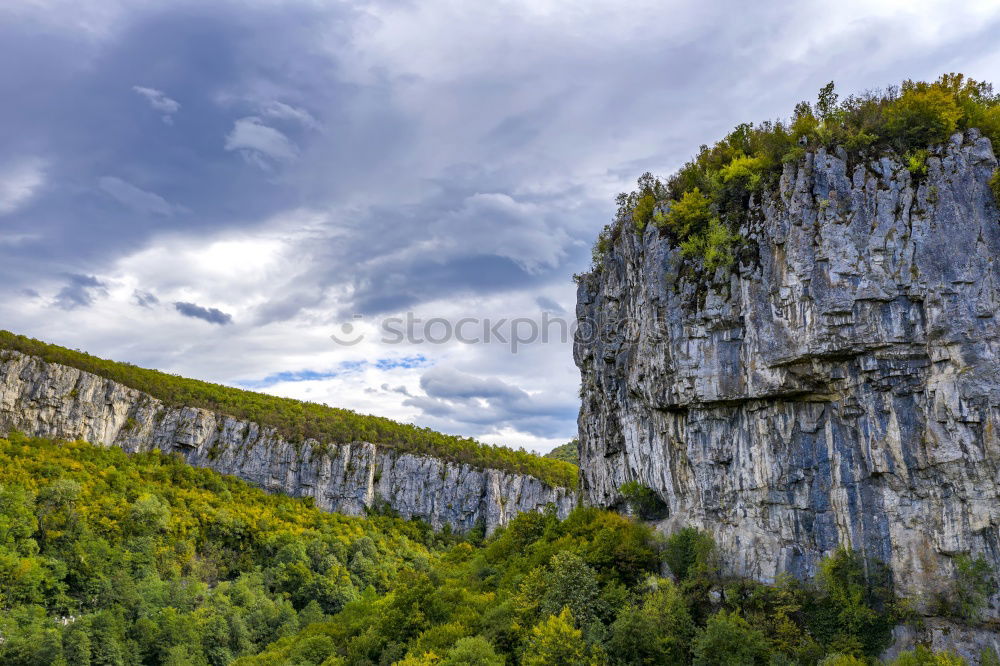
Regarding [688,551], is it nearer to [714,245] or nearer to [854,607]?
[854,607]

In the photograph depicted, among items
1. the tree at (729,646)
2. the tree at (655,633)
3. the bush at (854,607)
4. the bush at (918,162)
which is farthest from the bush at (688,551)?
the bush at (918,162)

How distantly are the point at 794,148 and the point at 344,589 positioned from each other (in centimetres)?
5067

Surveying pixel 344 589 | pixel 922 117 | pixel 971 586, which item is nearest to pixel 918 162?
pixel 922 117

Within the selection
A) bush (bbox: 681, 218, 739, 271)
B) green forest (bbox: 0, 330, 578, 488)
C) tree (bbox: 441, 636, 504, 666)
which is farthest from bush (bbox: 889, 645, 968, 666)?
green forest (bbox: 0, 330, 578, 488)

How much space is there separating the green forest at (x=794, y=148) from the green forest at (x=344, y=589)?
531 inches

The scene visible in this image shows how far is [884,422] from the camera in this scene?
22.8 m

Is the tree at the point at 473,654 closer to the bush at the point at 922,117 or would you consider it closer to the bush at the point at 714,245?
the bush at the point at 714,245

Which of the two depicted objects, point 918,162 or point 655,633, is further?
point 655,633

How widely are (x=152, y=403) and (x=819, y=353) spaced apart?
66.1 m

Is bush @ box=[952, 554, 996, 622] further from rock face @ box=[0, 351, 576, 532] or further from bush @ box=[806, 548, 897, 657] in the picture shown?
rock face @ box=[0, 351, 576, 532]

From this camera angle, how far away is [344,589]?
186ft

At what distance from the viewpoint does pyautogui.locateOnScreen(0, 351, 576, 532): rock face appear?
5831 centimetres

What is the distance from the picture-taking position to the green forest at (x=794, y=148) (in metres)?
23.5

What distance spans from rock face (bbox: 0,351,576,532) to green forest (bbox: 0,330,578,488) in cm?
164
